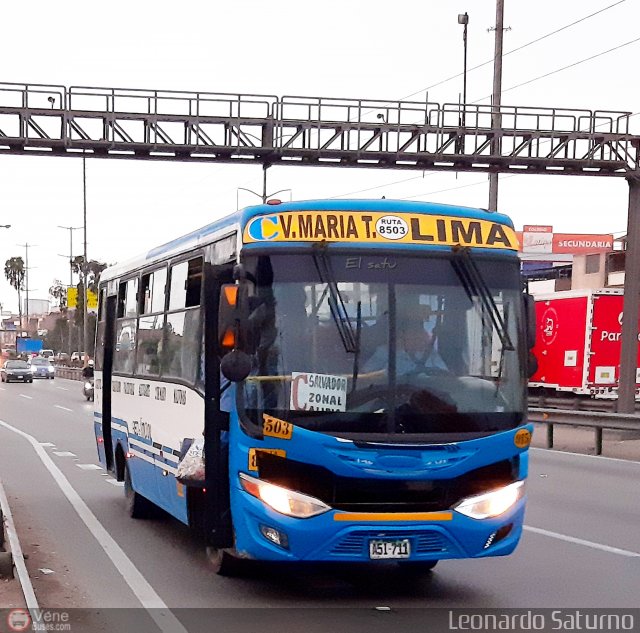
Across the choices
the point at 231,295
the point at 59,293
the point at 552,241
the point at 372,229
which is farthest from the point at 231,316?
the point at 59,293

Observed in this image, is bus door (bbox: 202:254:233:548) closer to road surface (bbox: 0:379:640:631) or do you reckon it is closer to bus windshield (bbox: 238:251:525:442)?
bus windshield (bbox: 238:251:525:442)

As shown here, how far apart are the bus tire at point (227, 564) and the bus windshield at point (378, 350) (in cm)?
152

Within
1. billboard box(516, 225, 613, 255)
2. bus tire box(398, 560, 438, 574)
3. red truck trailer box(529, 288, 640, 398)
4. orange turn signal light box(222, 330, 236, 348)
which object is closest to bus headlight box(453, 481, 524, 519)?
bus tire box(398, 560, 438, 574)

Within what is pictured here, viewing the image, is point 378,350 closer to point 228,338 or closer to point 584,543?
point 228,338

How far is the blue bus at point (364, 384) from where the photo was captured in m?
7.88

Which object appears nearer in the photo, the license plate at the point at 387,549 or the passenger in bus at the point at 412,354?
the license plate at the point at 387,549

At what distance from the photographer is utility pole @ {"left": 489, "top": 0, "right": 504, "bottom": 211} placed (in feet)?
106

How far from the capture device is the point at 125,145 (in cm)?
3042

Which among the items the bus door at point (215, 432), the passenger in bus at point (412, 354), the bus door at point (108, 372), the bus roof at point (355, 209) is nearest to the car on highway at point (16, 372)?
the bus door at point (108, 372)

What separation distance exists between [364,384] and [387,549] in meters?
1.12

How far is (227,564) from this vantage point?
916 cm

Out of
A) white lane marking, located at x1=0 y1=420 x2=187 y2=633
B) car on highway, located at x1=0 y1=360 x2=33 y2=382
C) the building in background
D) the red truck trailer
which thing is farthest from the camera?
car on highway, located at x1=0 y1=360 x2=33 y2=382

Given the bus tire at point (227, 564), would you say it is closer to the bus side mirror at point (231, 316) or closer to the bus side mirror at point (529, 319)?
the bus side mirror at point (231, 316)

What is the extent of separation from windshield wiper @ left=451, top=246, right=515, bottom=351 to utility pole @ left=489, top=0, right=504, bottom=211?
23670mm
